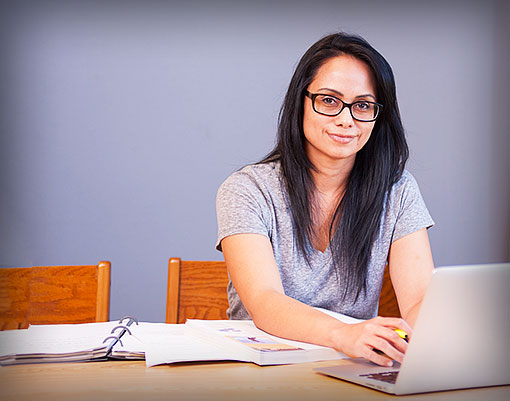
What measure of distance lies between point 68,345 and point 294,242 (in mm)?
564

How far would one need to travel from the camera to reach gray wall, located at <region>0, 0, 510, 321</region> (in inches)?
85.0

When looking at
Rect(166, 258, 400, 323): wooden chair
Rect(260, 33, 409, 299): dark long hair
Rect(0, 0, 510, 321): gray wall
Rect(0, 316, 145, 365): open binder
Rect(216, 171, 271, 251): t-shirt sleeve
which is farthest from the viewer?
Rect(0, 0, 510, 321): gray wall

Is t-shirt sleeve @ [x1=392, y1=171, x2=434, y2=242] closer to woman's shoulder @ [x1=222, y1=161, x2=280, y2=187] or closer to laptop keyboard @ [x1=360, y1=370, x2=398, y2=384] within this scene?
woman's shoulder @ [x1=222, y1=161, x2=280, y2=187]

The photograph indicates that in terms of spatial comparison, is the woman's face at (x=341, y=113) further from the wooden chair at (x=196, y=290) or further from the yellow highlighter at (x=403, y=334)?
the yellow highlighter at (x=403, y=334)

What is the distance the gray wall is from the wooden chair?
93cm

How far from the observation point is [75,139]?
7.10ft

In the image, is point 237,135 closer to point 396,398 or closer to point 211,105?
point 211,105

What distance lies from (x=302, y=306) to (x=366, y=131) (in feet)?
1.54

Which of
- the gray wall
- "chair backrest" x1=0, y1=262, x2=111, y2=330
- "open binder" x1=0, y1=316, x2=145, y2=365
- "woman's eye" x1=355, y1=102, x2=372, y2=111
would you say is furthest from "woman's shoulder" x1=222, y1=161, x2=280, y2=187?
the gray wall

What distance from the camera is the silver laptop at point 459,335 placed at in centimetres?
53

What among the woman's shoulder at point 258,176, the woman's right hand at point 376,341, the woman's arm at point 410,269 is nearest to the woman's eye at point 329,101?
the woman's shoulder at point 258,176

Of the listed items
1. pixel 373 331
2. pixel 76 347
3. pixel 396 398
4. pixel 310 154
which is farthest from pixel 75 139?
pixel 396 398

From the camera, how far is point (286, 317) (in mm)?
854

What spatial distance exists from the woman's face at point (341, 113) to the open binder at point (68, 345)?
570mm
